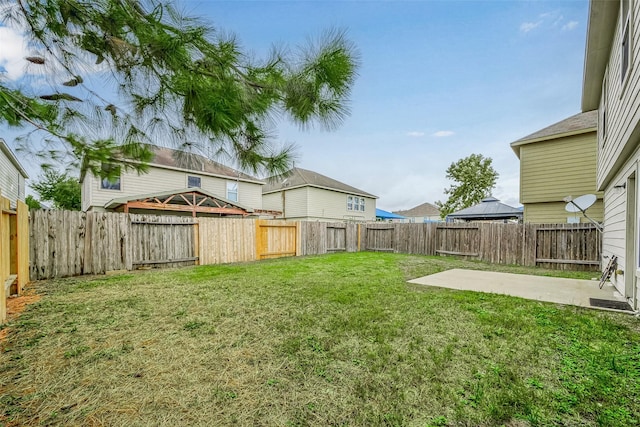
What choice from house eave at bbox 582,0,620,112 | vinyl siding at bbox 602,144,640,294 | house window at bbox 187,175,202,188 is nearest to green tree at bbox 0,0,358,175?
vinyl siding at bbox 602,144,640,294

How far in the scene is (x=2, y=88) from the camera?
90.1 inches

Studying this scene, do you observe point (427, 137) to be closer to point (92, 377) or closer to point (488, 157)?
point (488, 157)

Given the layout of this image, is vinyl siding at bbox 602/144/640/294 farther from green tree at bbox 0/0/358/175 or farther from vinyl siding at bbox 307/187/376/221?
vinyl siding at bbox 307/187/376/221

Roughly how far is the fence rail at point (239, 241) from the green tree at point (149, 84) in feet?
14.7

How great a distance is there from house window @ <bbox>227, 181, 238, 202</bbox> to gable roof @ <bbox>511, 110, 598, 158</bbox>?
13.1 metres

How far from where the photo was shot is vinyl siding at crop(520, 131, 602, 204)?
8922 millimetres

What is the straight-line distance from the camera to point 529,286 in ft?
17.0

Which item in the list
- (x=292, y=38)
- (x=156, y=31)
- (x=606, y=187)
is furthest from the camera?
(x=606, y=187)

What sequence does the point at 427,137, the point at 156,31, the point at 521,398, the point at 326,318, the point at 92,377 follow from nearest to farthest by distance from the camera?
the point at 521,398
the point at 92,377
the point at 156,31
the point at 326,318
the point at 427,137

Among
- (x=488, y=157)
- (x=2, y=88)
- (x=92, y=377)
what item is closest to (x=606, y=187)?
(x=92, y=377)

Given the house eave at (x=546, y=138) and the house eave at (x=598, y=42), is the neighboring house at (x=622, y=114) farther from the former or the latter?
the house eave at (x=546, y=138)

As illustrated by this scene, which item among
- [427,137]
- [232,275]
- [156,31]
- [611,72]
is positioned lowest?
[232,275]

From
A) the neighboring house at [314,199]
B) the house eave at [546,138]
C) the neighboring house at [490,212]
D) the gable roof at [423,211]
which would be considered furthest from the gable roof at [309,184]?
the gable roof at [423,211]

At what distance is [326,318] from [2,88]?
12.3ft
